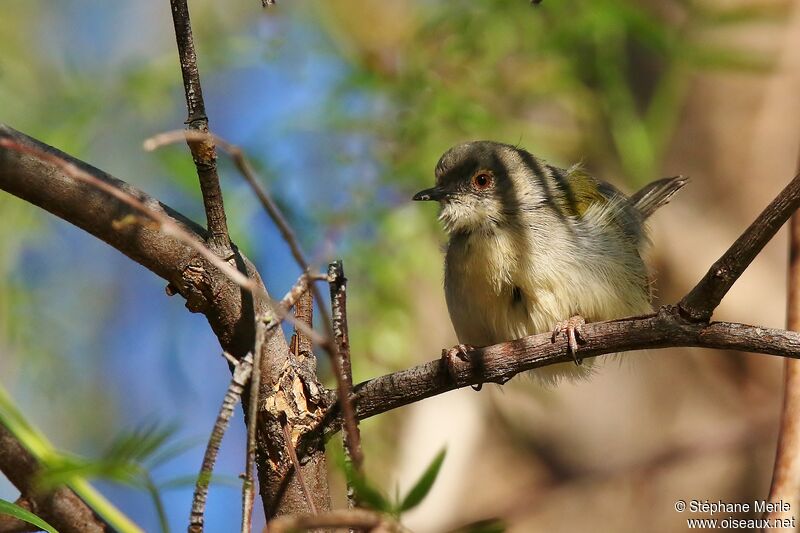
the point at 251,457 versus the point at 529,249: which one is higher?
the point at 529,249

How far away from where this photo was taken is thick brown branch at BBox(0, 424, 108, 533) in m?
2.06

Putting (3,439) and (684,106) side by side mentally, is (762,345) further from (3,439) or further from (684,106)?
(684,106)

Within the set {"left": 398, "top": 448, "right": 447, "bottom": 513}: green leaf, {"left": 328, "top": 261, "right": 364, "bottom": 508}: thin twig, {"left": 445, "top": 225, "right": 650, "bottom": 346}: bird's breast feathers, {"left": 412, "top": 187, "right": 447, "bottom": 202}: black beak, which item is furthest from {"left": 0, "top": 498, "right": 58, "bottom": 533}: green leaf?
{"left": 412, "top": 187, "right": 447, "bottom": 202}: black beak

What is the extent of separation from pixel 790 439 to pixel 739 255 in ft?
3.05

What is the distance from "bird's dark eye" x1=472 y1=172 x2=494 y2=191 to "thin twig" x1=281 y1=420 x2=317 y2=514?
2208 millimetres

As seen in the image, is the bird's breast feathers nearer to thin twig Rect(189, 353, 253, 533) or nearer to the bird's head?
the bird's head

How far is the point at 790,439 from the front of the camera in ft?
8.61

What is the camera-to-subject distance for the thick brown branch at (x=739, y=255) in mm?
1880

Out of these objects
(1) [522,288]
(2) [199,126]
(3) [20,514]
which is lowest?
(3) [20,514]

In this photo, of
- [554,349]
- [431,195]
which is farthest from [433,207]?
[554,349]

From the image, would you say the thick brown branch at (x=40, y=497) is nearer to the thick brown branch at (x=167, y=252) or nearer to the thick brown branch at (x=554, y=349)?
the thick brown branch at (x=167, y=252)

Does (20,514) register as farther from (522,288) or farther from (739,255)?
(522,288)

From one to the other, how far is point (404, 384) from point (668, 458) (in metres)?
4.24

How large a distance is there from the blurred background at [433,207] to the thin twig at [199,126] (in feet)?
6.49
